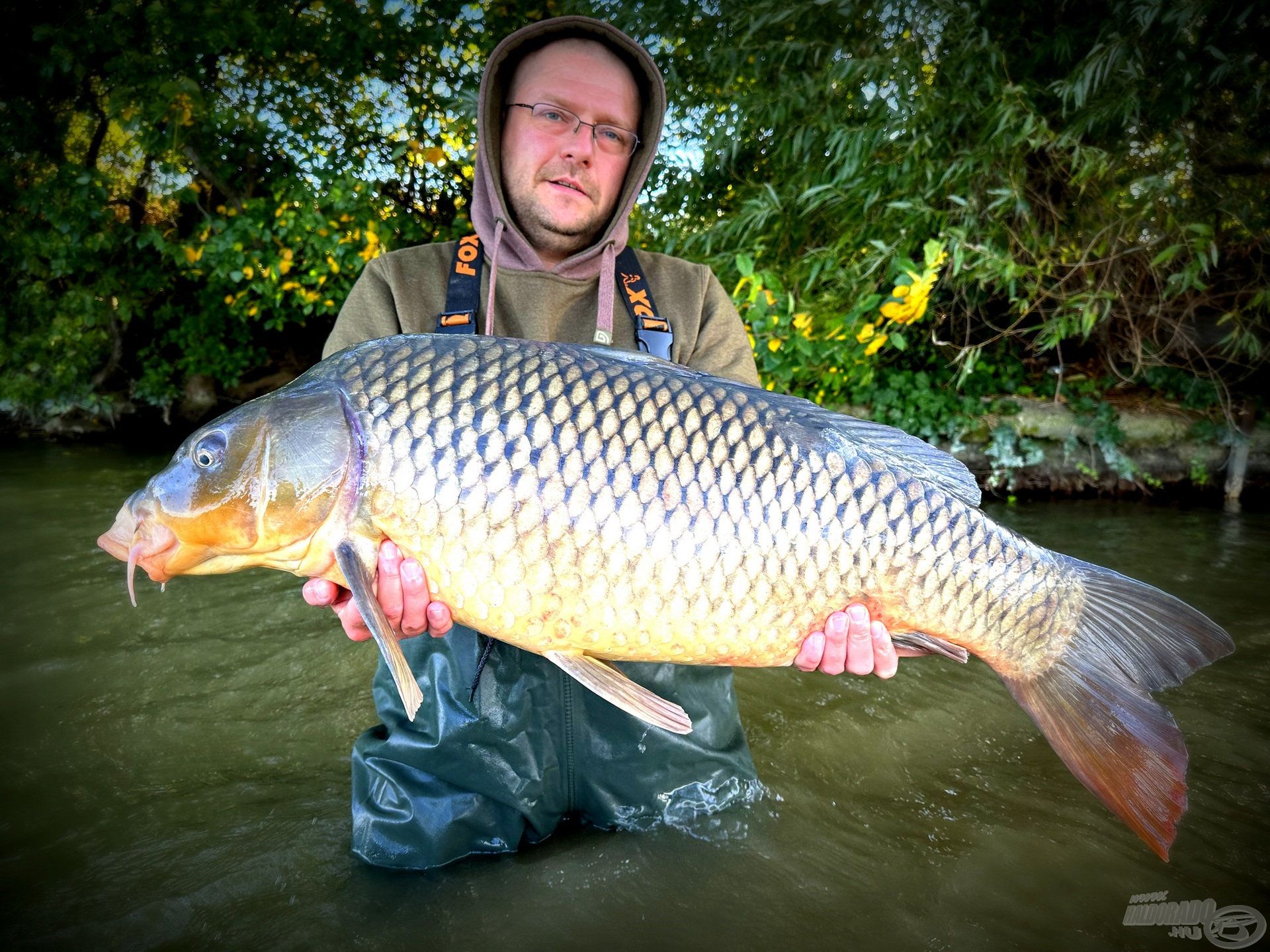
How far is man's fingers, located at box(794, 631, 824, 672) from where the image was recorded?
141 cm

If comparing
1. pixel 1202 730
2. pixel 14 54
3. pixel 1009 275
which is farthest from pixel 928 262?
pixel 14 54

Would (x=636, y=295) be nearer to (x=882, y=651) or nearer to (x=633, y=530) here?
(x=633, y=530)

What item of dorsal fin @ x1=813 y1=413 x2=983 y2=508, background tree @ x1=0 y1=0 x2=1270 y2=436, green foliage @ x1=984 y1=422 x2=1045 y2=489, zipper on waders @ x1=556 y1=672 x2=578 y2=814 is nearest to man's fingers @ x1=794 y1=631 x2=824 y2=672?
dorsal fin @ x1=813 y1=413 x2=983 y2=508

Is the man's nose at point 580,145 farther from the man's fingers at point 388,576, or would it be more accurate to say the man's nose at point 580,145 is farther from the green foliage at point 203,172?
the green foliage at point 203,172

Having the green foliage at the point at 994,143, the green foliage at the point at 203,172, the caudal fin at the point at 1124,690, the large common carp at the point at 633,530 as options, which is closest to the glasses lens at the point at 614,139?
the large common carp at the point at 633,530

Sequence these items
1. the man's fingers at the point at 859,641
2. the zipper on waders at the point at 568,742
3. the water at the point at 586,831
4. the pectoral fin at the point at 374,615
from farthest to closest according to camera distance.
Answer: the zipper on waders at the point at 568,742 < the water at the point at 586,831 < the man's fingers at the point at 859,641 < the pectoral fin at the point at 374,615

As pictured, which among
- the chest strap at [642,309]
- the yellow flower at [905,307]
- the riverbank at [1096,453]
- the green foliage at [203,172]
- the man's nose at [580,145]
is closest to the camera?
the chest strap at [642,309]

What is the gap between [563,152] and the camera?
191 centimetres

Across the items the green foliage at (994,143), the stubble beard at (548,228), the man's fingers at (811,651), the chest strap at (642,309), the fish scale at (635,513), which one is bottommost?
the man's fingers at (811,651)

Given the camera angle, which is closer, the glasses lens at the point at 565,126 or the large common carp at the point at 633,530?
the large common carp at the point at 633,530

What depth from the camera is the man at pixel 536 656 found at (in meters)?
1.66

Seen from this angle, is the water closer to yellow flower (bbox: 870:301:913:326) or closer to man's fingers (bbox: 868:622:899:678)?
man's fingers (bbox: 868:622:899:678)

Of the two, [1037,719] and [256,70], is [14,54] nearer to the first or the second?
[256,70]

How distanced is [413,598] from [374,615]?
80 mm
